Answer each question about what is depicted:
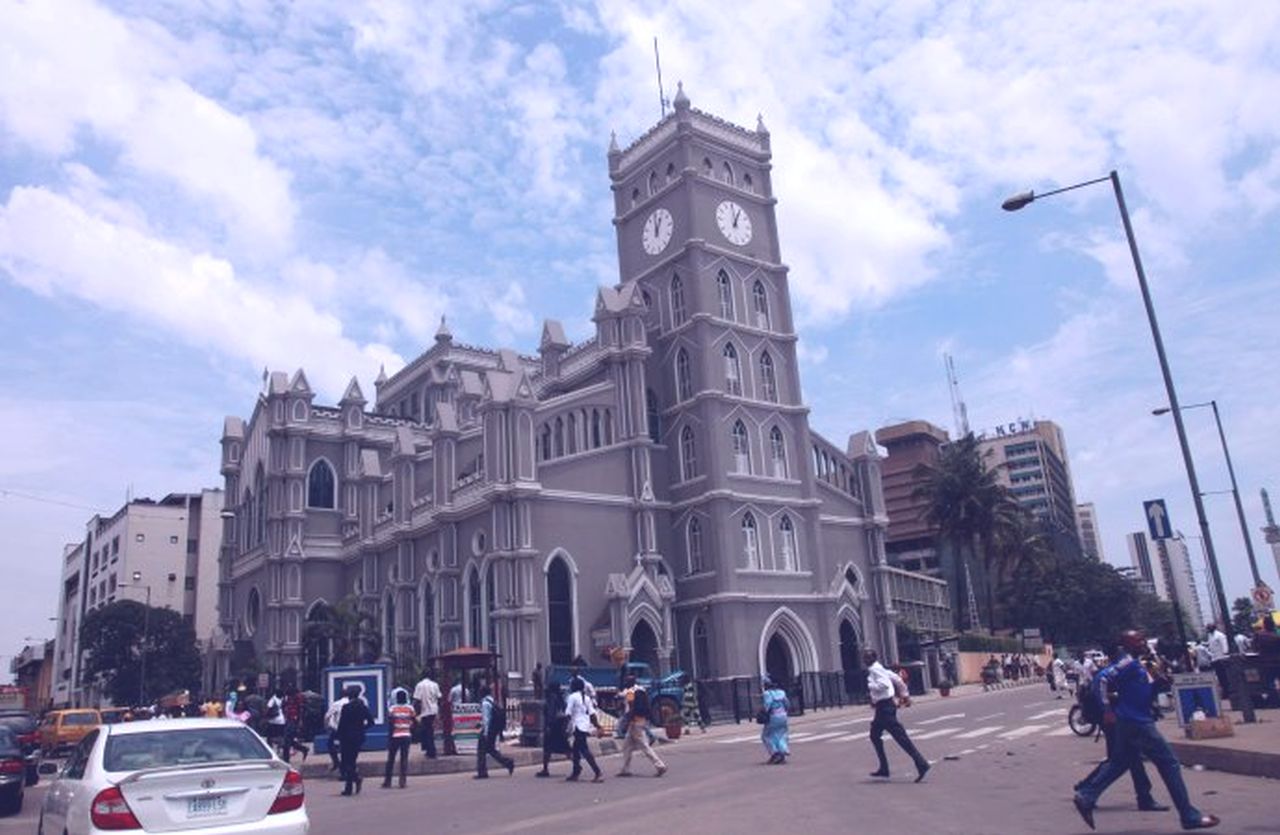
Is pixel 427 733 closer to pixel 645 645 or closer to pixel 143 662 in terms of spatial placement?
pixel 645 645

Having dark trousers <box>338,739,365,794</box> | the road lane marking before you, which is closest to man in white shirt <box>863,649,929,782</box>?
dark trousers <box>338,739,365,794</box>

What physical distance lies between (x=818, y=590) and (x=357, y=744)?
3140 centimetres

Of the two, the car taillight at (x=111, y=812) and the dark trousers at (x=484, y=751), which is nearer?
the car taillight at (x=111, y=812)

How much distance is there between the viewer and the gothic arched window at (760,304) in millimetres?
48750

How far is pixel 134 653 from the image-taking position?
67.2 metres

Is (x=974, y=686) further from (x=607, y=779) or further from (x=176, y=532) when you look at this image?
(x=176, y=532)

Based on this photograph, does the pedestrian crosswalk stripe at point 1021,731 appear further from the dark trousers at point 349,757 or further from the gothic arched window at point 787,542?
the gothic arched window at point 787,542

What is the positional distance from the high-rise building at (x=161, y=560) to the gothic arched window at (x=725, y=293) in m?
57.6

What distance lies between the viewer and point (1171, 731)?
16875 mm

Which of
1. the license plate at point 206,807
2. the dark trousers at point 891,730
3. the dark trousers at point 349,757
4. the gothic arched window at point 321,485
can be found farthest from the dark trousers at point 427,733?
the gothic arched window at point 321,485

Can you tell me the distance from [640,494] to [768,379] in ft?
29.1

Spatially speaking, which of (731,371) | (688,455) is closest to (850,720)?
(688,455)

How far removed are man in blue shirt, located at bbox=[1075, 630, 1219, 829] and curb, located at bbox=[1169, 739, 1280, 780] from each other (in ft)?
7.92

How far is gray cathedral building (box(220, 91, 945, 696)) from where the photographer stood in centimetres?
4134
